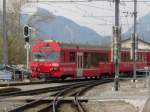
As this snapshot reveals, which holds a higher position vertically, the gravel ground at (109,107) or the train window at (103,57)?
the train window at (103,57)

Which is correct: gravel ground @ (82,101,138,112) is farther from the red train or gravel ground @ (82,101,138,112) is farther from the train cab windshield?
the train cab windshield

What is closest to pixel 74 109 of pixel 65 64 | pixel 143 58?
pixel 65 64

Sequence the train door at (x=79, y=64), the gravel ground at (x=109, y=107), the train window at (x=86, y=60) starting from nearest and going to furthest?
the gravel ground at (x=109, y=107) → the train door at (x=79, y=64) → the train window at (x=86, y=60)

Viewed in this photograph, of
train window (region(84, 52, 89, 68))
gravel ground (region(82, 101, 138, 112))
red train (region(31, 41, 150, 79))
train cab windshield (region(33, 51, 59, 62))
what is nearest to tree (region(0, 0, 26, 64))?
red train (region(31, 41, 150, 79))

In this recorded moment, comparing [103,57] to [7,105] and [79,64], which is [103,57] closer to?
[79,64]

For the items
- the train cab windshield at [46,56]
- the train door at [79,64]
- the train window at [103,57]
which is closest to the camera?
the train cab windshield at [46,56]

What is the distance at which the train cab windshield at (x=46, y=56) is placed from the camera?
41000mm

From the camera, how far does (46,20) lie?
7331cm

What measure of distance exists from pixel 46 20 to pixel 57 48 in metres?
33.1

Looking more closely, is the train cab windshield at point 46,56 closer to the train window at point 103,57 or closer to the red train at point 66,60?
the red train at point 66,60

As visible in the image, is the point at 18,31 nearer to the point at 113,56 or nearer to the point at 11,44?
the point at 11,44

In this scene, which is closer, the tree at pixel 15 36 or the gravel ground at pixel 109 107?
the gravel ground at pixel 109 107

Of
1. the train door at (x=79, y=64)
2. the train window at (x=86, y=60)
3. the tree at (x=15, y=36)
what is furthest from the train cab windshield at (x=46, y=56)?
the tree at (x=15, y=36)

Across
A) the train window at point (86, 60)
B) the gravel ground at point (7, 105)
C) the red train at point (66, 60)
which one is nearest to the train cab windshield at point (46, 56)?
the red train at point (66, 60)
